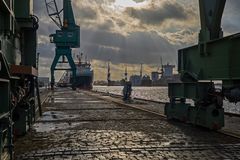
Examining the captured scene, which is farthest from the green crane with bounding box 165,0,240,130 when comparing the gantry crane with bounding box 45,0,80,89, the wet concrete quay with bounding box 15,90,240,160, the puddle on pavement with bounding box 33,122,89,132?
the gantry crane with bounding box 45,0,80,89

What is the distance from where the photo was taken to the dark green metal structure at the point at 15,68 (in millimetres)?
6141

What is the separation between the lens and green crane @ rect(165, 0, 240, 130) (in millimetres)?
9516

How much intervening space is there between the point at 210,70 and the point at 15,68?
229 inches

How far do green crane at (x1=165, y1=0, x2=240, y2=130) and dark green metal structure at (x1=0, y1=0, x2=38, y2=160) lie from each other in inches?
213

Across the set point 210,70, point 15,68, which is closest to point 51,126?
point 15,68

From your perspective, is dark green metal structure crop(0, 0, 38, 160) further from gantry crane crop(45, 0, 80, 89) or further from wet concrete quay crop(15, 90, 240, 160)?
gantry crane crop(45, 0, 80, 89)

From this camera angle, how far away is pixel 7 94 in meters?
6.14

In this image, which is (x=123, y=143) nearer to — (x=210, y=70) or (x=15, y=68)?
(x=15, y=68)

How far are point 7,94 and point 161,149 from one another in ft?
12.8

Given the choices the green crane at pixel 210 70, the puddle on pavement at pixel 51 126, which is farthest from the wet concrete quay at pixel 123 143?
the green crane at pixel 210 70

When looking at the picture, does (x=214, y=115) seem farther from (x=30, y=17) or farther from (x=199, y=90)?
(x=30, y=17)

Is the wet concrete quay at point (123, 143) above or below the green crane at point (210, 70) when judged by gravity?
below

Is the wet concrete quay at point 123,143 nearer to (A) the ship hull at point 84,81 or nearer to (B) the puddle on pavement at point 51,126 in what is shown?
(B) the puddle on pavement at point 51,126

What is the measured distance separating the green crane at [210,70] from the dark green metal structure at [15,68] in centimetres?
540
